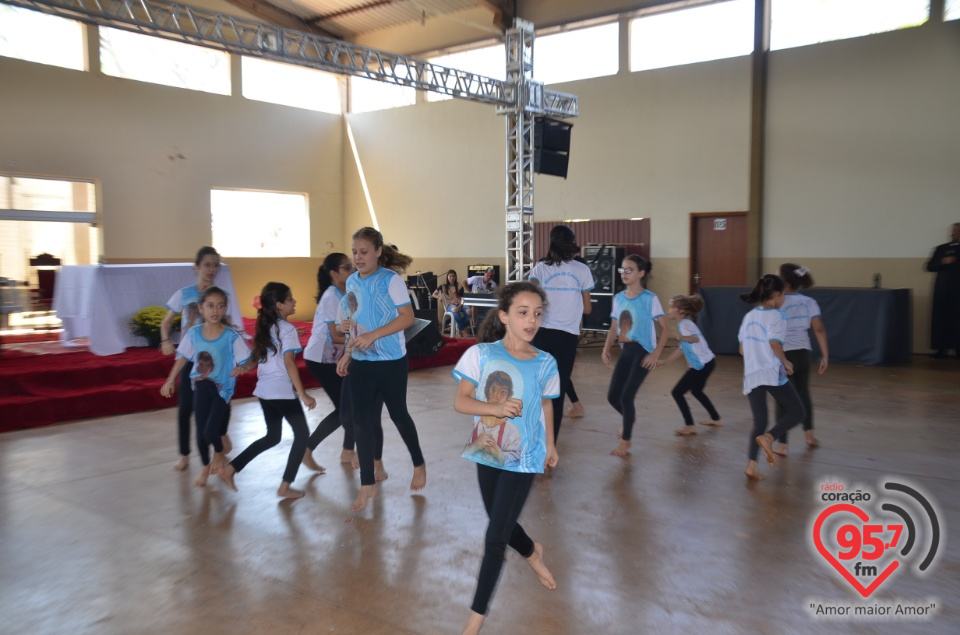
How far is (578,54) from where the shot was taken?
1305 centimetres

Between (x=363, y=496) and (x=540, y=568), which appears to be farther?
(x=363, y=496)

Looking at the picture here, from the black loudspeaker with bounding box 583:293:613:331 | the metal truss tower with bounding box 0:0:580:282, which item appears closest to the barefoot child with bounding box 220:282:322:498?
the metal truss tower with bounding box 0:0:580:282

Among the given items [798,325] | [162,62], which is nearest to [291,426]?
[798,325]

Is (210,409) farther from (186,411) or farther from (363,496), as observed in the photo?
(363,496)

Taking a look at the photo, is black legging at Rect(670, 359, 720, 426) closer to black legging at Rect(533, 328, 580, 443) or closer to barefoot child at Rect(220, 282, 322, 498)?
black legging at Rect(533, 328, 580, 443)

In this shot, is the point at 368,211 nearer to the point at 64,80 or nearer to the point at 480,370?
the point at 64,80

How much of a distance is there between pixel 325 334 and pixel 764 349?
2597 mm

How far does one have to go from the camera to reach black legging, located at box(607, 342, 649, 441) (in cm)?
495

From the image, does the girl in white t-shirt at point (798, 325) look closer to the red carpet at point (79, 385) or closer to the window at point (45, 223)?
the red carpet at point (79, 385)

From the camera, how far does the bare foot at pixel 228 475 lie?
4262mm

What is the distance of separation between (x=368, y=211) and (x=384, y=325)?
12670mm

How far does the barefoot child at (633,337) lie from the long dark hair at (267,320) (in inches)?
81.9

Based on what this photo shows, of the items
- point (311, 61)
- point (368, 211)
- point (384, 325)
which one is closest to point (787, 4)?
point (311, 61)

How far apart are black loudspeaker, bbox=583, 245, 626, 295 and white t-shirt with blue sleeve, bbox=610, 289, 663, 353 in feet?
22.9
